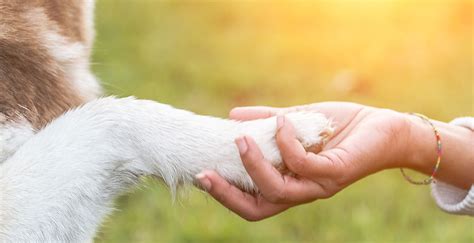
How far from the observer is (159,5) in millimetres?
6945

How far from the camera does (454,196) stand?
2.79 meters

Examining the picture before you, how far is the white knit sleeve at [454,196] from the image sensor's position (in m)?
2.73

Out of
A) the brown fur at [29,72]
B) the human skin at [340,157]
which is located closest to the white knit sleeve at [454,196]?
the human skin at [340,157]

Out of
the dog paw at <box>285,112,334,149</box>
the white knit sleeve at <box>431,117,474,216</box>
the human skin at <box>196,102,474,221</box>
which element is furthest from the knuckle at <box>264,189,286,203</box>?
the white knit sleeve at <box>431,117,474,216</box>

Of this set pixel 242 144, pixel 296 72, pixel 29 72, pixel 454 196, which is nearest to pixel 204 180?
pixel 242 144

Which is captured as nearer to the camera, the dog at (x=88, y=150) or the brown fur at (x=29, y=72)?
the dog at (x=88, y=150)

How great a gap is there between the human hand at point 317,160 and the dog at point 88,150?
47mm

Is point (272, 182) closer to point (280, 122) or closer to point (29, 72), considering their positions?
point (280, 122)

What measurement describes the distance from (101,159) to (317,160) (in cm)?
53

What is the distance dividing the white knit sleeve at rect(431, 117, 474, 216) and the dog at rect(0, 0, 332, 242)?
0.75 metres

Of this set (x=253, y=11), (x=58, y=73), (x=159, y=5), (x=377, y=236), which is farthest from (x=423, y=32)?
(x=58, y=73)

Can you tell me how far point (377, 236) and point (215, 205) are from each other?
2.40 feet

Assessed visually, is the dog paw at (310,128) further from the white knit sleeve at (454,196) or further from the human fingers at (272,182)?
the white knit sleeve at (454,196)

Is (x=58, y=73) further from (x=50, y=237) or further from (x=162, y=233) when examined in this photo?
(x=162, y=233)
